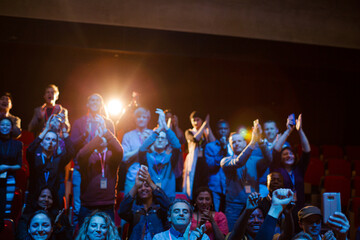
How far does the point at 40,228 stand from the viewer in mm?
2588

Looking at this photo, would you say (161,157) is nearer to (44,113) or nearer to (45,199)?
(45,199)

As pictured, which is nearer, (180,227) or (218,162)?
(180,227)

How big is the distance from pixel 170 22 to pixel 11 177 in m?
2.59

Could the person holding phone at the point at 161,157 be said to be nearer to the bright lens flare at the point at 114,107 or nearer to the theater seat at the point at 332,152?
the bright lens flare at the point at 114,107

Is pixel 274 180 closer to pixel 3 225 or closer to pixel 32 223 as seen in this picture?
pixel 32 223

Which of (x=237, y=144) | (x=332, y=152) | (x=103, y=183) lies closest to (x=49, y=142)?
(x=103, y=183)

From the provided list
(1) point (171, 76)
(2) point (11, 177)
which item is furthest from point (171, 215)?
(1) point (171, 76)

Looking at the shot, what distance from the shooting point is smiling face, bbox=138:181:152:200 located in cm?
310

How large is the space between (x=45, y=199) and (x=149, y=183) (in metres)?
0.83

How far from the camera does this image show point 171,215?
8.82 feet

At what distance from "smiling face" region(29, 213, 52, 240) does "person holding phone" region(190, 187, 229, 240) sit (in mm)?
1043

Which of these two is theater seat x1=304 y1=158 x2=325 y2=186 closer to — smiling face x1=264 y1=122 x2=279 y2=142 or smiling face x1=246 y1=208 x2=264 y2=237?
smiling face x1=264 y1=122 x2=279 y2=142

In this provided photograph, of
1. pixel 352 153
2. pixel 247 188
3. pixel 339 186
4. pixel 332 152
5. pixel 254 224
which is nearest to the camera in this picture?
pixel 254 224

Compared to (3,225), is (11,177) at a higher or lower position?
higher
